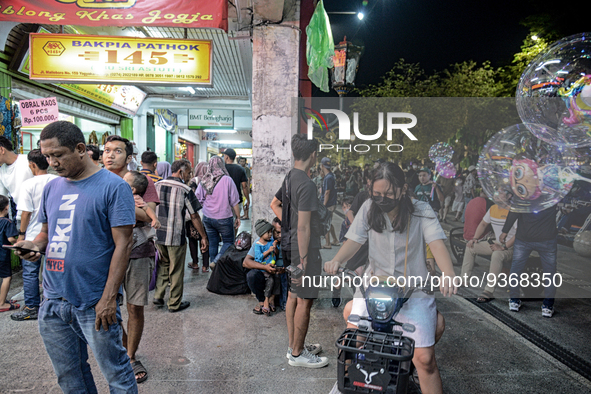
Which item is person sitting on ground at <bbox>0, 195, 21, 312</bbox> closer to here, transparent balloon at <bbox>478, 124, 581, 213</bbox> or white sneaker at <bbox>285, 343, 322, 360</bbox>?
white sneaker at <bbox>285, 343, 322, 360</bbox>

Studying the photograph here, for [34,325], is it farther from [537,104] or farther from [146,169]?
[537,104]

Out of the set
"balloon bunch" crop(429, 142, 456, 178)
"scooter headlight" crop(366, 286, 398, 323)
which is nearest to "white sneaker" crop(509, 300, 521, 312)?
"scooter headlight" crop(366, 286, 398, 323)

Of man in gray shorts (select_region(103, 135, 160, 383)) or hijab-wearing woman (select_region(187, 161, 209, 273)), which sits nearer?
man in gray shorts (select_region(103, 135, 160, 383))

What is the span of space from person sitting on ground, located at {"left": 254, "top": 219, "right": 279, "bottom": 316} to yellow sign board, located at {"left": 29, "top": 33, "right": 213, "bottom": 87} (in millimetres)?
2287

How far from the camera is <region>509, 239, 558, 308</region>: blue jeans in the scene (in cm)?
469

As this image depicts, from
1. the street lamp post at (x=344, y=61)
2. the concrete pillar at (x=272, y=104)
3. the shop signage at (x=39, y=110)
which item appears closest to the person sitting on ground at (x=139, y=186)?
the concrete pillar at (x=272, y=104)

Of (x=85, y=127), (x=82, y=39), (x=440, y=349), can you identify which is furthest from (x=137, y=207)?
(x=85, y=127)

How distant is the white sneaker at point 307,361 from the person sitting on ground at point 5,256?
3378 mm

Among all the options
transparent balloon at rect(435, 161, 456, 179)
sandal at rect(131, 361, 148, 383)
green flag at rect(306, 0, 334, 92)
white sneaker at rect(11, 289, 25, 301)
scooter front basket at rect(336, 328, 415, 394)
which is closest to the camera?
scooter front basket at rect(336, 328, 415, 394)

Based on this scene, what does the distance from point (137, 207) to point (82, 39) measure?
3393mm

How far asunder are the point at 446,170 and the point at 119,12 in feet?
48.2

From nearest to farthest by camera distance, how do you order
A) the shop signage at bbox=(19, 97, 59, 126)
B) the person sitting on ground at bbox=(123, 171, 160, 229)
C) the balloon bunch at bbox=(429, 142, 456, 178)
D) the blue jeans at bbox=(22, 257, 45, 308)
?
the person sitting on ground at bbox=(123, 171, 160, 229) < the blue jeans at bbox=(22, 257, 45, 308) < the shop signage at bbox=(19, 97, 59, 126) < the balloon bunch at bbox=(429, 142, 456, 178)

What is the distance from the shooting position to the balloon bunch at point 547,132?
4.36m

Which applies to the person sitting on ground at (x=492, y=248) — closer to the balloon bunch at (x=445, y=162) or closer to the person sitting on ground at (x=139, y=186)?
the person sitting on ground at (x=139, y=186)
